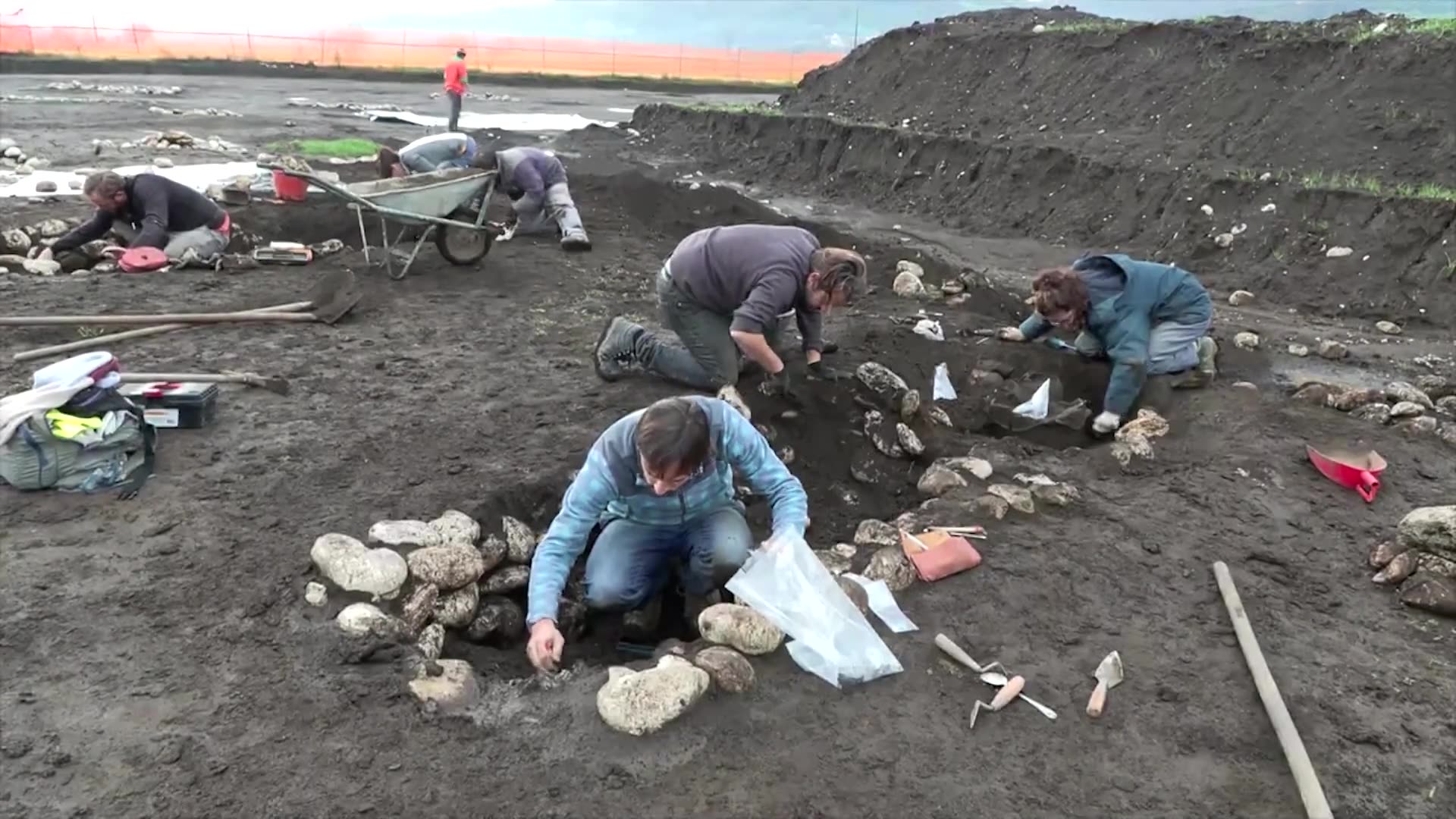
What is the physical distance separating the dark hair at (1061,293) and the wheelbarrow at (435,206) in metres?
3.76

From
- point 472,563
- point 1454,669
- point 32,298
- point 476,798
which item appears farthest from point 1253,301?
point 32,298

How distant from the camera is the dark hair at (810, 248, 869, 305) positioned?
376 cm

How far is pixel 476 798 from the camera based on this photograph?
87.4 inches

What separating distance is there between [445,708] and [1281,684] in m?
2.32

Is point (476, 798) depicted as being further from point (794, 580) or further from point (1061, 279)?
point (1061, 279)

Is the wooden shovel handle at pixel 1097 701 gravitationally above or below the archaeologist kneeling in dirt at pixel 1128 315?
below

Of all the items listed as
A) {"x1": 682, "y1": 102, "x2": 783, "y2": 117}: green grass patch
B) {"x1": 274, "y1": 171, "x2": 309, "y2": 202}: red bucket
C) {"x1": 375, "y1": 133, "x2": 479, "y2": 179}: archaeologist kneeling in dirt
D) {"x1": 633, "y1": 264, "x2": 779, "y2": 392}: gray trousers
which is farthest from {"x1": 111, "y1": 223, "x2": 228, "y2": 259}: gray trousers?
{"x1": 682, "y1": 102, "x2": 783, "y2": 117}: green grass patch

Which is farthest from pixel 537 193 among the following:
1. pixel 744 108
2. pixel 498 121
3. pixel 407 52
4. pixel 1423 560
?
pixel 407 52

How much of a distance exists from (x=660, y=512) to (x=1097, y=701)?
1394mm

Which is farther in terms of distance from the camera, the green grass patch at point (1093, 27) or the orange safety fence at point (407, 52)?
the orange safety fence at point (407, 52)

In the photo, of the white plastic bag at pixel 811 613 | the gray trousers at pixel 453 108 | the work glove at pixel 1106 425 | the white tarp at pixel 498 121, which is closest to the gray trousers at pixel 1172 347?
the work glove at pixel 1106 425

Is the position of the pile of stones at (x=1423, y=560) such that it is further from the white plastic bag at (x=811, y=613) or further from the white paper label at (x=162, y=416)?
the white paper label at (x=162, y=416)

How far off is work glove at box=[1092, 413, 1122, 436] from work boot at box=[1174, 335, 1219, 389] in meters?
0.51

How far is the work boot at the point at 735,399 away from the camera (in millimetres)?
4257
